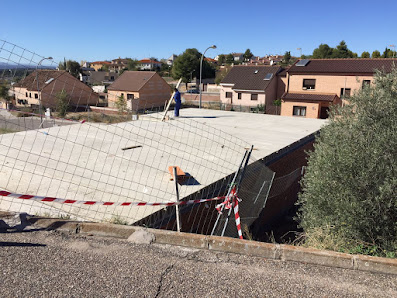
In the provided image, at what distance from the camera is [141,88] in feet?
144

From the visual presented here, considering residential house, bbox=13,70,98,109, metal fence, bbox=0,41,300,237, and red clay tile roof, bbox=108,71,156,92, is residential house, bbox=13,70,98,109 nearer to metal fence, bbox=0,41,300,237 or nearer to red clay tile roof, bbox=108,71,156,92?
metal fence, bbox=0,41,300,237

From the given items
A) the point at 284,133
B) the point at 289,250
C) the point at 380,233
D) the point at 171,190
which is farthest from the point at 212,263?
the point at 284,133

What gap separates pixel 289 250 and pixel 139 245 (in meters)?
1.85

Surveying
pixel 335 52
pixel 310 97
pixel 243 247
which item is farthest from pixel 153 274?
pixel 335 52

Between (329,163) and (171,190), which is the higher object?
(329,163)

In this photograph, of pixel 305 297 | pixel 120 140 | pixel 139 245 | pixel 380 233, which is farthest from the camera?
pixel 120 140

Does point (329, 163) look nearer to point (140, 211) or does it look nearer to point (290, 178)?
point (140, 211)

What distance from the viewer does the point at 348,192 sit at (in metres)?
6.25

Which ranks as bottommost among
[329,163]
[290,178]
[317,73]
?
[290,178]

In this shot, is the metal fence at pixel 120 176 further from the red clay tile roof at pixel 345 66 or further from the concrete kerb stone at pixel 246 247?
the red clay tile roof at pixel 345 66

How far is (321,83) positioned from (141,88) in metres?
21.6

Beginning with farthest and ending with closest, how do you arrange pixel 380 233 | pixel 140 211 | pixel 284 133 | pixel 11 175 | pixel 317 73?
pixel 317 73
pixel 284 133
pixel 11 175
pixel 380 233
pixel 140 211

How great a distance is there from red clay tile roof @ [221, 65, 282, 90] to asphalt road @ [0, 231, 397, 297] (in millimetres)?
36470

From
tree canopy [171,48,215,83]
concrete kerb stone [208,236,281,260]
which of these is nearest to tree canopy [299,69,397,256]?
concrete kerb stone [208,236,281,260]
